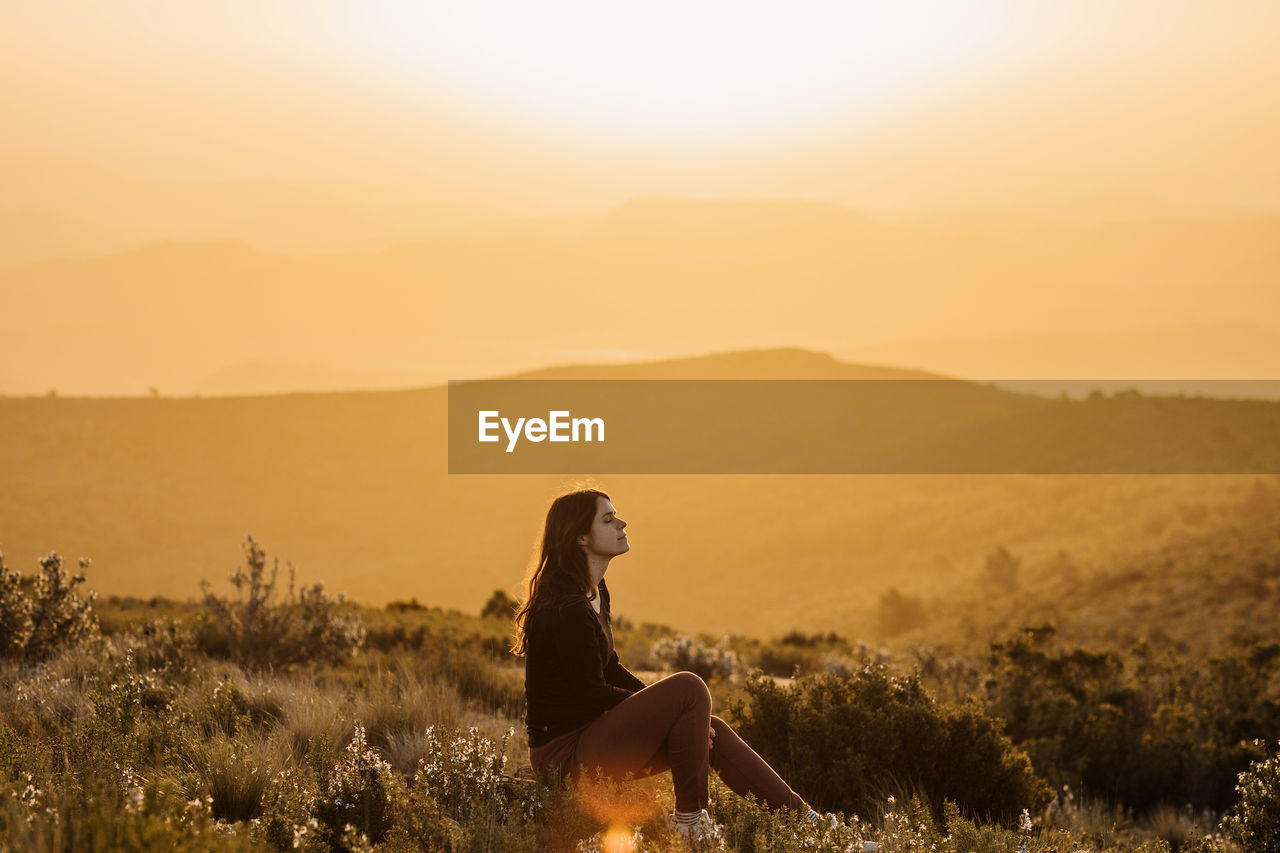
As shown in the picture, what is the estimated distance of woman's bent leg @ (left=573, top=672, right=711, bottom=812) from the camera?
4.91m

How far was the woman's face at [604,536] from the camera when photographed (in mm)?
5211

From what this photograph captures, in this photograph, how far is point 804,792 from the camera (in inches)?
263

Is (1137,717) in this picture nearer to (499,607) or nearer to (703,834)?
(703,834)

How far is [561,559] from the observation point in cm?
518

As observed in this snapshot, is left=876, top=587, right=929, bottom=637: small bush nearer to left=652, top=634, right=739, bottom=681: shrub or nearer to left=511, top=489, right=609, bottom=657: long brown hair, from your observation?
left=652, top=634, right=739, bottom=681: shrub

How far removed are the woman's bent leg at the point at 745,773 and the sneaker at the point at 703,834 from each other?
16.3 inches

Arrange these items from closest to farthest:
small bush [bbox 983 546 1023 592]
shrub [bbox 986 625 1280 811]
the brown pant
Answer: the brown pant
shrub [bbox 986 625 1280 811]
small bush [bbox 983 546 1023 592]

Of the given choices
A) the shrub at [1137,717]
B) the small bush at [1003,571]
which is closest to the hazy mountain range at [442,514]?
the small bush at [1003,571]

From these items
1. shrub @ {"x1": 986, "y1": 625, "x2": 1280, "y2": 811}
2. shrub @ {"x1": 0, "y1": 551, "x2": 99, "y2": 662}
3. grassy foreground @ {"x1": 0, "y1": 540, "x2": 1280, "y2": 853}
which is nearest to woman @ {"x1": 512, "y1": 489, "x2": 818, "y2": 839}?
grassy foreground @ {"x1": 0, "y1": 540, "x2": 1280, "y2": 853}

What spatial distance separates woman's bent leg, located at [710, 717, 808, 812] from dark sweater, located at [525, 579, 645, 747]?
0.59 meters

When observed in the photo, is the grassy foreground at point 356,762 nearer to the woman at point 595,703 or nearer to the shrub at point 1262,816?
the shrub at point 1262,816

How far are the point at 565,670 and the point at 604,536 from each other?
674mm

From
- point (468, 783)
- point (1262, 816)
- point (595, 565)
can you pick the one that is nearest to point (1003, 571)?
point (1262, 816)

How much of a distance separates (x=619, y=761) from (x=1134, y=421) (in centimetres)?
7251
